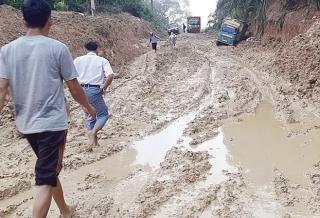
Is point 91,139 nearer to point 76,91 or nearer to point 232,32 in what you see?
point 76,91

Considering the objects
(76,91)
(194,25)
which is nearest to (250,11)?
(194,25)

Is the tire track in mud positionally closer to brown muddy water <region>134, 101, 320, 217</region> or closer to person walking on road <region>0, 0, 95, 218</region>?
brown muddy water <region>134, 101, 320, 217</region>

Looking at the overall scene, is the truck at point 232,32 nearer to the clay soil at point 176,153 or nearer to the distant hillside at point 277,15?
Answer: the distant hillside at point 277,15

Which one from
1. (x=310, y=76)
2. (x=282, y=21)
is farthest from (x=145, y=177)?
(x=282, y=21)

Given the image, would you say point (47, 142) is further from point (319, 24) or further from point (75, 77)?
point (319, 24)

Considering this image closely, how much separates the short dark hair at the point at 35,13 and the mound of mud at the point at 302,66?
7904 millimetres

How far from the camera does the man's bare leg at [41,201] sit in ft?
10.8

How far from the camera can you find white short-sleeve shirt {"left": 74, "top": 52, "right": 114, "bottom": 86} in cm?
603

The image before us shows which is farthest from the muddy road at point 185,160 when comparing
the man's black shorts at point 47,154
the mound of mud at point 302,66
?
the man's black shorts at point 47,154

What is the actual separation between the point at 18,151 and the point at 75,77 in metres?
3.57

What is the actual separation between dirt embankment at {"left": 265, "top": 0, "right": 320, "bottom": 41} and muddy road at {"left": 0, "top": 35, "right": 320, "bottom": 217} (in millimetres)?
8553

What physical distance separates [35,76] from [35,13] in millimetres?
461

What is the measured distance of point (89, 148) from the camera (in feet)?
21.4

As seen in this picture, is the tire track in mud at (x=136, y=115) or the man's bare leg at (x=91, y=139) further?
the man's bare leg at (x=91, y=139)
